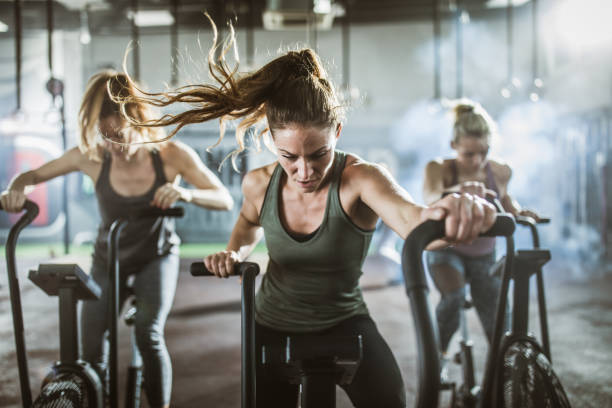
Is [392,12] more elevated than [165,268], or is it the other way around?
[392,12]

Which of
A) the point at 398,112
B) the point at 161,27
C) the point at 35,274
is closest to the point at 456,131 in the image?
the point at 35,274

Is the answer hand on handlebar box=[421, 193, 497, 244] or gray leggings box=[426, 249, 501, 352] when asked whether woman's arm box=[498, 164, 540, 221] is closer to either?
gray leggings box=[426, 249, 501, 352]

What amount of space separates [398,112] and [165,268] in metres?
8.19

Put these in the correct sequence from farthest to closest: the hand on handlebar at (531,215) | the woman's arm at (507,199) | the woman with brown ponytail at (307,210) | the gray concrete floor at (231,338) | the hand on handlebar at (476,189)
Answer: the gray concrete floor at (231,338), the woman's arm at (507,199), the hand on handlebar at (531,215), the hand on handlebar at (476,189), the woman with brown ponytail at (307,210)

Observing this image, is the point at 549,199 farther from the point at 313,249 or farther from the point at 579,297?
the point at 313,249

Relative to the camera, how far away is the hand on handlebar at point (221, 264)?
1.33m

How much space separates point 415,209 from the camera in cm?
130

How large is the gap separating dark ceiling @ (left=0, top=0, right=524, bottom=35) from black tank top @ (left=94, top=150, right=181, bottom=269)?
6.49 metres

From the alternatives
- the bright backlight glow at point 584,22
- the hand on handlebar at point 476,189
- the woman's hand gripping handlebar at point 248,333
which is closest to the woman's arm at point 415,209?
the woman's hand gripping handlebar at point 248,333

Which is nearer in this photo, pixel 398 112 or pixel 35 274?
pixel 35 274

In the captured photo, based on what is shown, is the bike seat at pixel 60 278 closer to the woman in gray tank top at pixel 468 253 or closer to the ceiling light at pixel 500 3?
the woman in gray tank top at pixel 468 253

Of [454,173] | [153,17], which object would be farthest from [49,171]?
[153,17]

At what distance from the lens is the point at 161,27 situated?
31.6 ft

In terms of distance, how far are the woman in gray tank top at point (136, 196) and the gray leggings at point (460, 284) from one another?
107 cm
